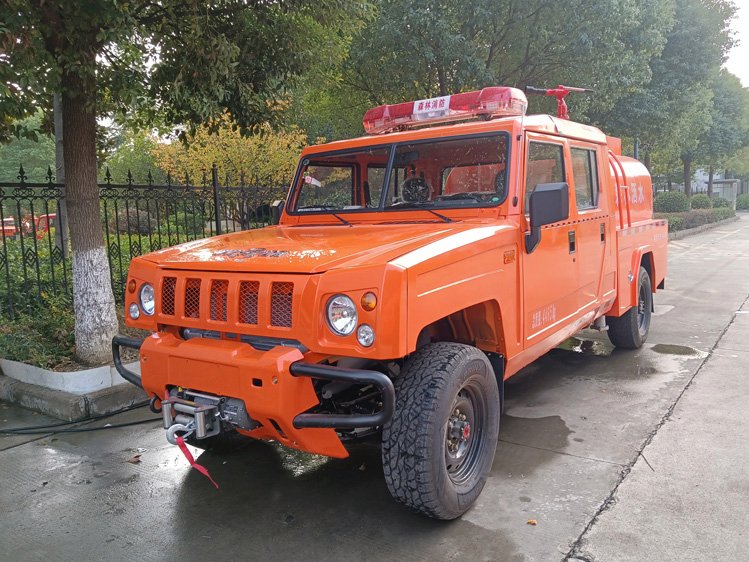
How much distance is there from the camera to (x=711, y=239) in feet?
65.2

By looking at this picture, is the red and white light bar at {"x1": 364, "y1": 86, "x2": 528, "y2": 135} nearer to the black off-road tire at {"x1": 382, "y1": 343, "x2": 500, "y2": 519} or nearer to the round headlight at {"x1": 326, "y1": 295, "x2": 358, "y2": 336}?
the black off-road tire at {"x1": 382, "y1": 343, "x2": 500, "y2": 519}

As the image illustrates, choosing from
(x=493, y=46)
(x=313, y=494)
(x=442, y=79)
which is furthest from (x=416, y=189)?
(x=493, y=46)

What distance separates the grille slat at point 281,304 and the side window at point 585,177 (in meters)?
2.70

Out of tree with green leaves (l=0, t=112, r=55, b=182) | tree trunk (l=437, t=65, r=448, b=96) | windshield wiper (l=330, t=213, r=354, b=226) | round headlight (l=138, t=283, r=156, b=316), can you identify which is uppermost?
tree with green leaves (l=0, t=112, r=55, b=182)

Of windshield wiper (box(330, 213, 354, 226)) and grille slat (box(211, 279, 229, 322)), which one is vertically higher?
windshield wiper (box(330, 213, 354, 226))

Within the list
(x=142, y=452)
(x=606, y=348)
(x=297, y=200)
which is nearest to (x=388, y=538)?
(x=142, y=452)

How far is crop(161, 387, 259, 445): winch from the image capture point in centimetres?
292

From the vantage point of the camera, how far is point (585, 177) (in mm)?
4898

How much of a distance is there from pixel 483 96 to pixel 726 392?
3148 millimetres

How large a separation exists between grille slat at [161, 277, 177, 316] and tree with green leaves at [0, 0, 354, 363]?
1.76m

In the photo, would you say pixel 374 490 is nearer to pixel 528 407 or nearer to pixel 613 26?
pixel 528 407

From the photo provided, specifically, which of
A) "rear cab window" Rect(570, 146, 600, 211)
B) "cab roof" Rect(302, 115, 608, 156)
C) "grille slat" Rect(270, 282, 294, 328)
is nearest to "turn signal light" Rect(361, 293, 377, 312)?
"grille slat" Rect(270, 282, 294, 328)

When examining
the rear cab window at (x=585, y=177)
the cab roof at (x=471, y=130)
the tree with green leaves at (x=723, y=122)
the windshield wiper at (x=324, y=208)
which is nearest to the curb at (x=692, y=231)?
the tree with green leaves at (x=723, y=122)

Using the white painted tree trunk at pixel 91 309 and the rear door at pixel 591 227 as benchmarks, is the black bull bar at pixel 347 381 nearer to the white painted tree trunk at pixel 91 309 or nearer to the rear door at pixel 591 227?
the rear door at pixel 591 227
